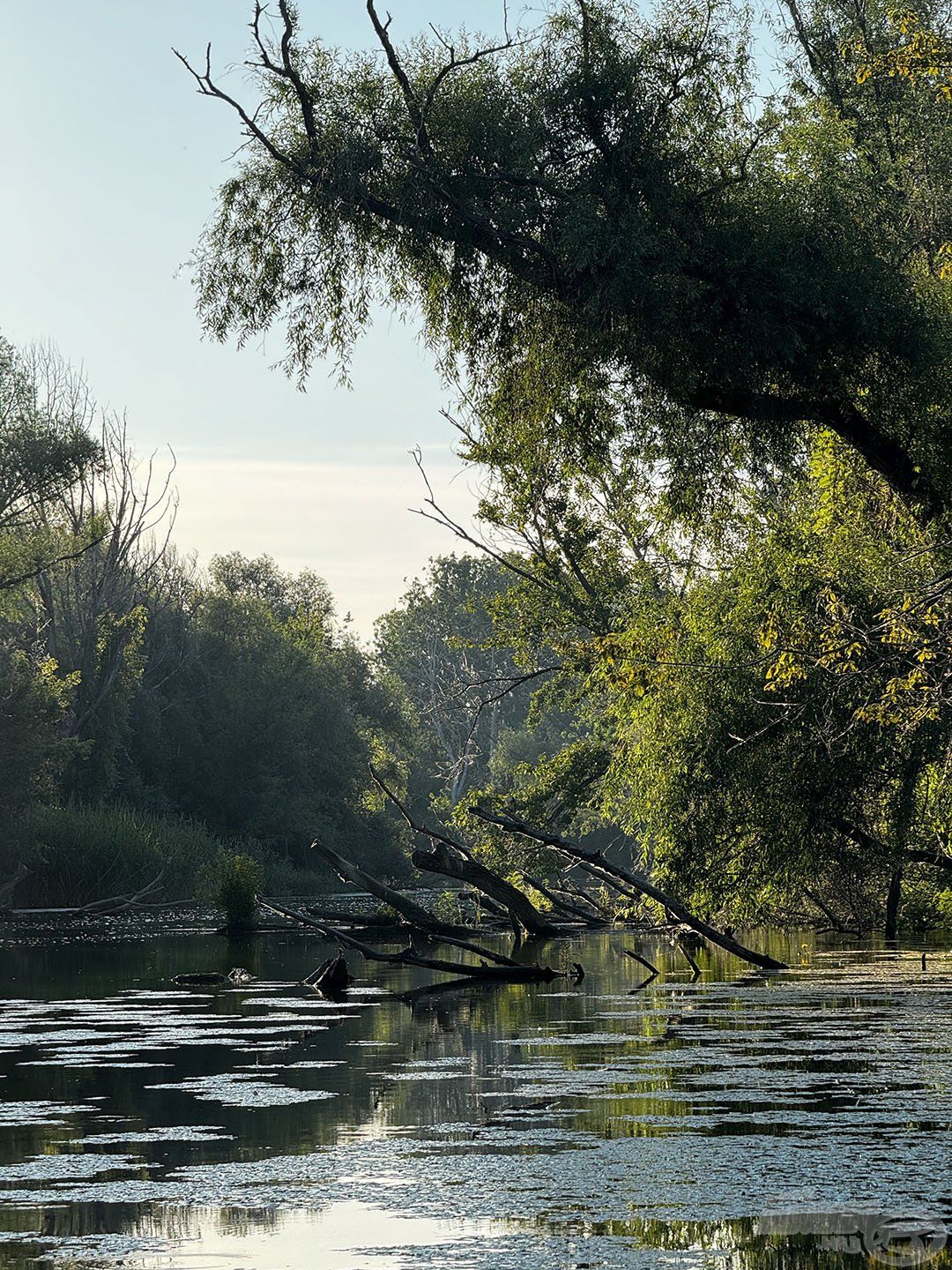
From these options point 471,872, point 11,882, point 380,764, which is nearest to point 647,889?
point 471,872

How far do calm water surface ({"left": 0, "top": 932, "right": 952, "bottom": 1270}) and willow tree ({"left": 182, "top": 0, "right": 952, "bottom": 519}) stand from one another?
610cm

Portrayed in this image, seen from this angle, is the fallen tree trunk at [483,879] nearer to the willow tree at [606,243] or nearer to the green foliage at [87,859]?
the willow tree at [606,243]

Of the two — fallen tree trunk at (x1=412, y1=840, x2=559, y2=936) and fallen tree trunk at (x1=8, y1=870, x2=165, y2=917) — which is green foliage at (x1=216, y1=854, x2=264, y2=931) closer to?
fallen tree trunk at (x1=412, y1=840, x2=559, y2=936)

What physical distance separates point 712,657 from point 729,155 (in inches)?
282

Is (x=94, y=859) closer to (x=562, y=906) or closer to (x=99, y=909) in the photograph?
(x=99, y=909)

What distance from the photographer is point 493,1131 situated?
991 centimetres

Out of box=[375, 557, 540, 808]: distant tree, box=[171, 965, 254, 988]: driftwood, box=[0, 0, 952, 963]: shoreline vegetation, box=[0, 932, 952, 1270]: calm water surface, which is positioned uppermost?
box=[375, 557, 540, 808]: distant tree

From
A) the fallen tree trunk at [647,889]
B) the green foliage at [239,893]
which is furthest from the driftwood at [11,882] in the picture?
the fallen tree trunk at [647,889]

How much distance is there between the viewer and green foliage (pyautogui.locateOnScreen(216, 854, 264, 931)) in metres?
32.1

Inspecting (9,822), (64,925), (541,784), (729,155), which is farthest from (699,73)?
(9,822)

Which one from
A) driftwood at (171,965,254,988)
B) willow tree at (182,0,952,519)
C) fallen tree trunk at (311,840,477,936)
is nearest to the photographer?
willow tree at (182,0,952,519)

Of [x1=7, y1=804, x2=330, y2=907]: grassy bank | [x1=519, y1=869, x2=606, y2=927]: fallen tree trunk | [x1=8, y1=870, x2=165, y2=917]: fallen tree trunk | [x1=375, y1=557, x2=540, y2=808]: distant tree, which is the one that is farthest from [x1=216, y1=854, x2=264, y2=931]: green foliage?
[x1=375, y1=557, x2=540, y2=808]: distant tree

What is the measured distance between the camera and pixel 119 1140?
32.7ft

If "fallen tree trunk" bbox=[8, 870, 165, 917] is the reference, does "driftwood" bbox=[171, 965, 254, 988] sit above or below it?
below
